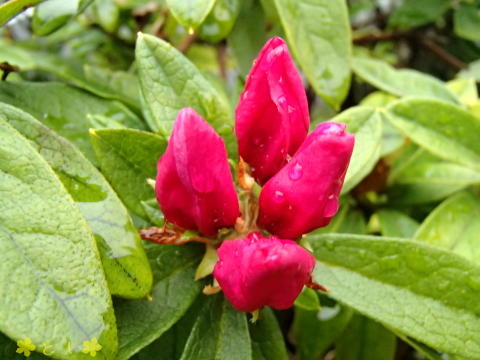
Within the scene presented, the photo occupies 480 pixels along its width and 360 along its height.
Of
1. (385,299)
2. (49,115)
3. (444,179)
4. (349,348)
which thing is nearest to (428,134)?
(444,179)

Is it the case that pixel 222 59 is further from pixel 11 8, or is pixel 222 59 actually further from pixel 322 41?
pixel 11 8

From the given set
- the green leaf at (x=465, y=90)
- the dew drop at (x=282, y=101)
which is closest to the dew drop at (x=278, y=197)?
the dew drop at (x=282, y=101)

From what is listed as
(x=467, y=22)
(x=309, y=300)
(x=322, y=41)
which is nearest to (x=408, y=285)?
(x=309, y=300)

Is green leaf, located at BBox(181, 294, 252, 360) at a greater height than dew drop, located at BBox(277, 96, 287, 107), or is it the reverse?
dew drop, located at BBox(277, 96, 287, 107)

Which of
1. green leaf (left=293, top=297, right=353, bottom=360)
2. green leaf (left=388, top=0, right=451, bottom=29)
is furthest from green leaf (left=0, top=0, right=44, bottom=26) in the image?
green leaf (left=388, top=0, right=451, bottom=29)

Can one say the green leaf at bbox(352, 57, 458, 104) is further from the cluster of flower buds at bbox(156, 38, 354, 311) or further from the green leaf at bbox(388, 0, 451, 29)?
the cluster of flower buds at bbox(156, 38, 354, 311)

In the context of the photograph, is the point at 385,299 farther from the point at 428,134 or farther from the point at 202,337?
the point at 428,134

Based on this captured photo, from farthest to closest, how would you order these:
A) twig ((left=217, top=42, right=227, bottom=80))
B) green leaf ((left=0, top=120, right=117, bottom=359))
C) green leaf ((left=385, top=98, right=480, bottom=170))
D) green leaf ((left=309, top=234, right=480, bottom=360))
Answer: twig ((left=217, top=42, right=227, bottom=80)) < green leaf ((left=385, top=98, right=480, bottom=170)) < green leaf ((left=309, top=234, right=480, bottom=360)) < green leaf ((left=0, top=120, right=117, bottom=359))

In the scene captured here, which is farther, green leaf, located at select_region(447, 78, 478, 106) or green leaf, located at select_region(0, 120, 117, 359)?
green leaf, located at select_region(447, 78, 478, 106)
